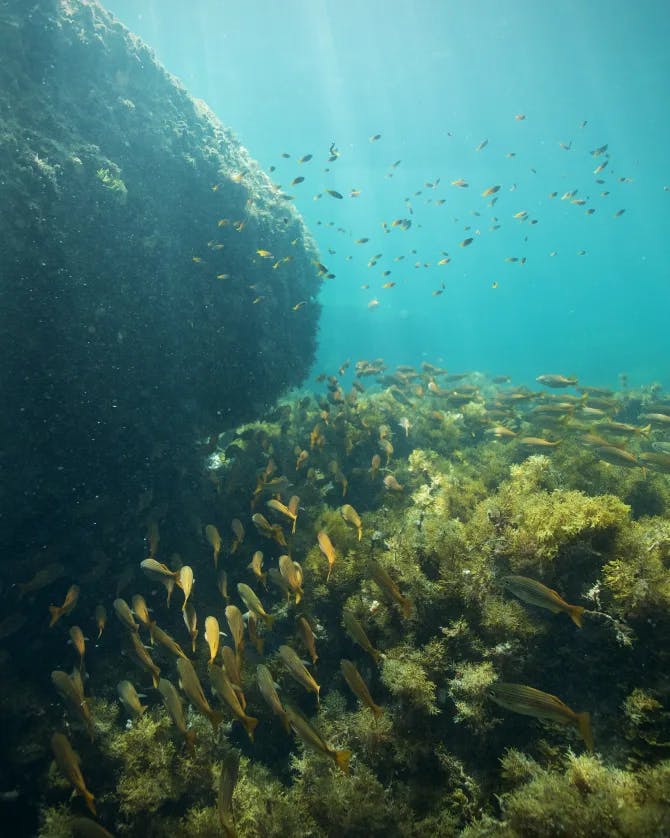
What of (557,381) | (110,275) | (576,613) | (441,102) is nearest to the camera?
(576,613)

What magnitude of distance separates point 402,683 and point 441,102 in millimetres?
49796

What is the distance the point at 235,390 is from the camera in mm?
8719

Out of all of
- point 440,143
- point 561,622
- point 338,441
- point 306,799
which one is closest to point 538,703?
A: point 561,622

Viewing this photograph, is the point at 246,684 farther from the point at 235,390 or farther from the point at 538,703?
the point at 235,390

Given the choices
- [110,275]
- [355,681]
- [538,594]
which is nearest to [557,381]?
[538,594]

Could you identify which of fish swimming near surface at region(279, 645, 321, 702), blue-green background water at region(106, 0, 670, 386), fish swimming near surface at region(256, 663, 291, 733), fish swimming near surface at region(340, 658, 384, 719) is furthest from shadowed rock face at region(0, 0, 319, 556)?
blue-green background water at region(106, 0, 670, 386)

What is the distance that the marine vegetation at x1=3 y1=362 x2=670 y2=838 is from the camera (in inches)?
107

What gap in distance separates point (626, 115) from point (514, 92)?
11023mm

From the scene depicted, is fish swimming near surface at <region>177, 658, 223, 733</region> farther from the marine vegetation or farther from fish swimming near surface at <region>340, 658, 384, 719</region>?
fish swimming near surface at <region>340, 658, 384, 719</region>

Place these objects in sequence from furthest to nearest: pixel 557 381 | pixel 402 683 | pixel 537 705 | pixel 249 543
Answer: pixel 557 381
pixel 249 543
pixel 402 683
pixel 537 705

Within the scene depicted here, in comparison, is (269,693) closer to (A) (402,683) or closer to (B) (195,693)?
(B) (195,693)

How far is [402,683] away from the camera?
330cm

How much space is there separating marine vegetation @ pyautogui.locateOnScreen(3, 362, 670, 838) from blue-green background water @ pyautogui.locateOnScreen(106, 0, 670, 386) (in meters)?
12.2

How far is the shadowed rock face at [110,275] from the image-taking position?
5711mm
